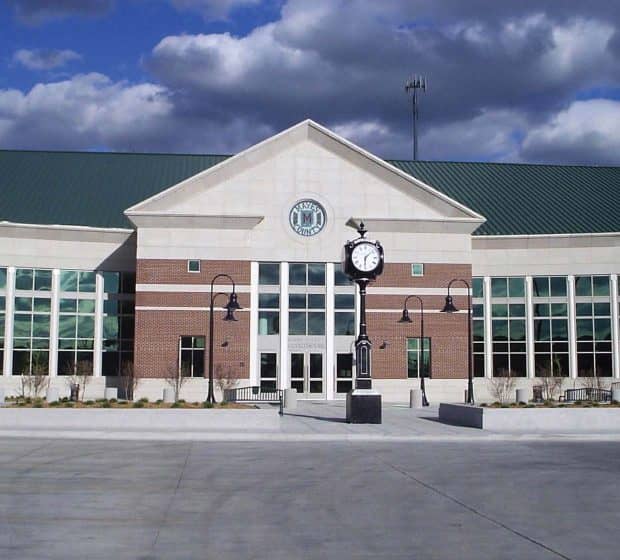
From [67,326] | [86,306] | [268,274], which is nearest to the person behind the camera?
[268,274]

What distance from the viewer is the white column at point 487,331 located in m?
50.8

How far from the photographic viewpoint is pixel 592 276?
166 feet

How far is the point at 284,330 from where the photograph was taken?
4697cm

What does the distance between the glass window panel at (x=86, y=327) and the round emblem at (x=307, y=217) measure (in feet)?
42.6

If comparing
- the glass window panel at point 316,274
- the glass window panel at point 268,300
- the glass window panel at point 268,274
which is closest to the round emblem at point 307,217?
the glass window panel at point 316,274

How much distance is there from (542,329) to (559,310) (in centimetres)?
149

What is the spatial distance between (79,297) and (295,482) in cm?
3649

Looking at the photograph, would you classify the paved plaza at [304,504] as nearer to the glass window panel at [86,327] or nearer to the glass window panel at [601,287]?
the glass window panel at [86,327]

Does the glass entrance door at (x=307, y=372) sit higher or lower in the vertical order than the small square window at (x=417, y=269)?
lower

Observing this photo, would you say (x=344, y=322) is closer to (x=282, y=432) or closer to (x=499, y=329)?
(x=499, y=329)

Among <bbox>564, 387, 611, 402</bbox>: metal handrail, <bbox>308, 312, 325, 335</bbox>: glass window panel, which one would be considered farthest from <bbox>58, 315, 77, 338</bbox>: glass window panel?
<bbox>564, 387, 611, 402</bbox>: metal handrail

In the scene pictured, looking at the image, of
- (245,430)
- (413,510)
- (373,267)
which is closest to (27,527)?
(413,510)

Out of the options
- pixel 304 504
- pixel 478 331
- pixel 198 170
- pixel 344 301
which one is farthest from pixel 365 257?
pixel 198 170

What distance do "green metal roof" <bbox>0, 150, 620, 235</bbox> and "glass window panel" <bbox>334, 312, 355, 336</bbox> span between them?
10.8 m
